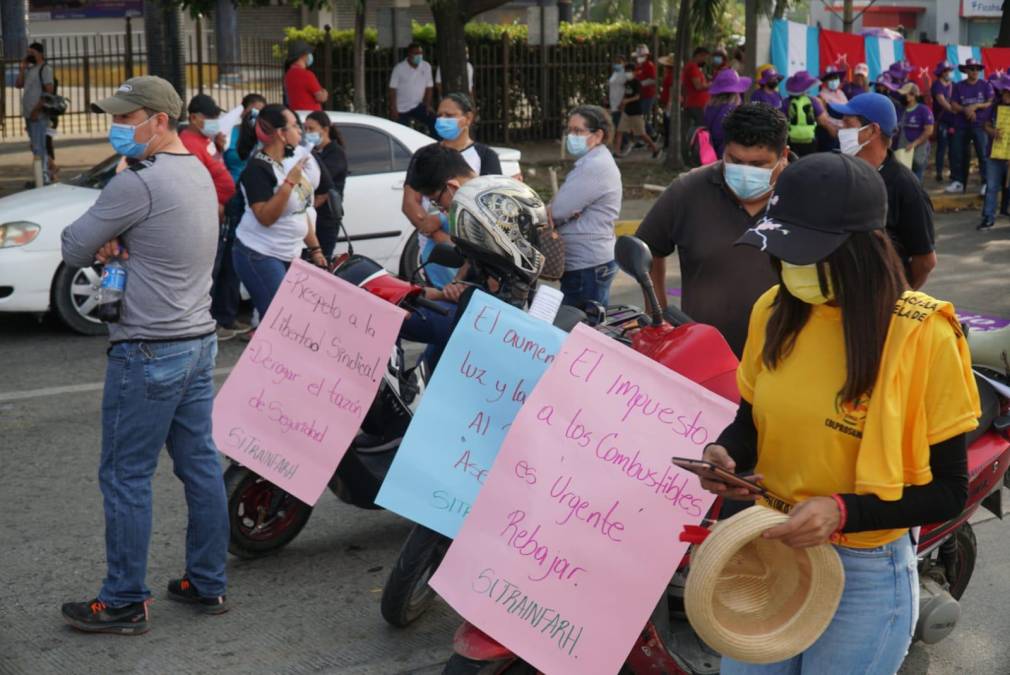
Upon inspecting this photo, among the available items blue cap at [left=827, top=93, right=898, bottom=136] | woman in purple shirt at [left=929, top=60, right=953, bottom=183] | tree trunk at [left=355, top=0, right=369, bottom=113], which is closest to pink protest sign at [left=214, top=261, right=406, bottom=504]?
blue cap at [left=827, top=93, right=898, bottom=136]

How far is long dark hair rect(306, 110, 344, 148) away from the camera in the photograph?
10156 mm

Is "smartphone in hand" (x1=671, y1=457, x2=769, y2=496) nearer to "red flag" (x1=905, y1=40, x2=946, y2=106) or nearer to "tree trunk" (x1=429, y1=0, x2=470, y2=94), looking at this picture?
"tree trunk" (x1=429, y1=0, x2=470, y2=94)

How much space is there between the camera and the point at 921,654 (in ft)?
15.9

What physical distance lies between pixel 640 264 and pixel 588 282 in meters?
3.42

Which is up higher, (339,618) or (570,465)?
(570,465)

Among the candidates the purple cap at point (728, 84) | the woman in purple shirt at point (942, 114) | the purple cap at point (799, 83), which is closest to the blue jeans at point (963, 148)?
the woman in purple shirt at point (942, 114)

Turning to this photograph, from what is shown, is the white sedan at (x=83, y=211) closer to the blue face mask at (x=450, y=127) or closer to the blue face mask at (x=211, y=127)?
the blue face mask at (x=211, y=127)

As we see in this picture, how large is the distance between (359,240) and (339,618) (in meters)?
5.86

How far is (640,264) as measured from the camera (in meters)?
3.95

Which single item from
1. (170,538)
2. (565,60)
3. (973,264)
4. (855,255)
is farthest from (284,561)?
(565,60)

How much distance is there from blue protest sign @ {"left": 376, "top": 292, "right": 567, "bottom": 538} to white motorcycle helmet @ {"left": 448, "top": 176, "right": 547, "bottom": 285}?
17.2 inches

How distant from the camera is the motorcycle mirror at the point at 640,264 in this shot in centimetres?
389

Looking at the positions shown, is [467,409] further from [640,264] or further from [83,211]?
[83,211]

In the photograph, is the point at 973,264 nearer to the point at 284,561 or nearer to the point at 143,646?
the point at 284,561
